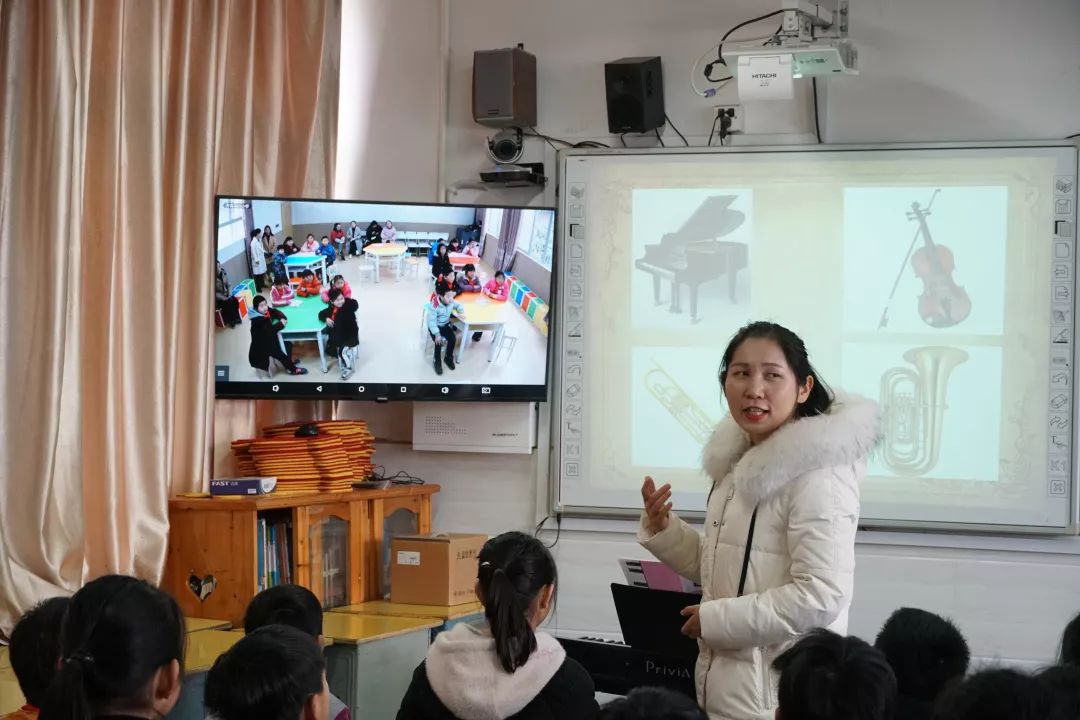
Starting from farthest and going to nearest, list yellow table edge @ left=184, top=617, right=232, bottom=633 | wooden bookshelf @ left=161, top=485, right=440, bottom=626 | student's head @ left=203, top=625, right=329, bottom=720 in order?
1. wooden bookshelf @ left=161, top=485, right=440, bottom=626
2. yellow table edge @ left=184, top=617, right=232, bottom=633
3. student's head @ left=203, top=625, right=329, bottom=720

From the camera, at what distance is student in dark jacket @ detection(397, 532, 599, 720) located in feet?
7.32

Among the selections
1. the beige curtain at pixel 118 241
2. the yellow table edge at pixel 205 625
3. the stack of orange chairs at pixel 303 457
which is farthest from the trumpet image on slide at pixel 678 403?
the yellow table edge at pixel 205 625

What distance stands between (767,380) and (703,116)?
8.60 feet

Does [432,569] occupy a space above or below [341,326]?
below

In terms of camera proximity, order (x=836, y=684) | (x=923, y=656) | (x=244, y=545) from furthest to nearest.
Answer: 1. (x=244, y=545)
2. (x=923, y=656)
3. (x=836, y=684)

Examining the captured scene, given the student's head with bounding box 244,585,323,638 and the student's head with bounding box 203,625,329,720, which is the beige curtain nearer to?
the student's head with bounding box 244,585,323,638

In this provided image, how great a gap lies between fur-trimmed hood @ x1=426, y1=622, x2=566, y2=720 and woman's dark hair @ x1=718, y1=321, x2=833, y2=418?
29.0 inches

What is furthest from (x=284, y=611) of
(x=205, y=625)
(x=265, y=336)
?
(x=265, y=336)

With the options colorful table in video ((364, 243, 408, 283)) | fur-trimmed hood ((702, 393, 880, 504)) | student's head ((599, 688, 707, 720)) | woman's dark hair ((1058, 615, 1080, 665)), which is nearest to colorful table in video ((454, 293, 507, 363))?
colorful table in video ((364, 243, 408, 283))

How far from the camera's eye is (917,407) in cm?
470

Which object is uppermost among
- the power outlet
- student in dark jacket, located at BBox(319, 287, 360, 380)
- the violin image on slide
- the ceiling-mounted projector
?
the ceiling-mounted projector

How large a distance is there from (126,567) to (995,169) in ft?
11.4

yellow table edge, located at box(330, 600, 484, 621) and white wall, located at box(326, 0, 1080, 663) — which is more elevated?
white wall, located at box(326, 0, 1080, 663)

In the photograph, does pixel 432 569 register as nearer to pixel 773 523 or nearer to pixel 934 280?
pixel 773 523
